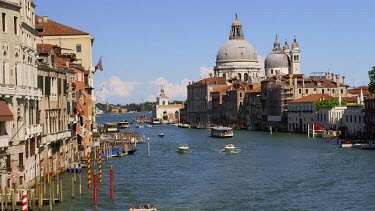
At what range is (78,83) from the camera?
35719 mm

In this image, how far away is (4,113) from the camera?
2034 centimetres

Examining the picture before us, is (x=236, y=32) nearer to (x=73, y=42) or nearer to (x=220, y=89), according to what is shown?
(x=220, y=89)

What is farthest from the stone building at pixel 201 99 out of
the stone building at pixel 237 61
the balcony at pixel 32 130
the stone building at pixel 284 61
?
the balcony at pixel 32 130

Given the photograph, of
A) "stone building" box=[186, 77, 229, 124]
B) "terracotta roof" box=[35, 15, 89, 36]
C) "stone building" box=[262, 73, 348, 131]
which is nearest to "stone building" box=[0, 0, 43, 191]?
"terracotta roof" box=[35, 15, 89, 36]

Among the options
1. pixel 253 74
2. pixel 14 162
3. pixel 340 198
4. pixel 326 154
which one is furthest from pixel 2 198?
pixel 253 74

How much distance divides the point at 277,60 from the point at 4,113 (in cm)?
10186

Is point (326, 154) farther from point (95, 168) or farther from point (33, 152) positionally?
point (33, 152)

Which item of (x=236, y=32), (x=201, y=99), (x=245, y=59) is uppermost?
(x=236, y=32)

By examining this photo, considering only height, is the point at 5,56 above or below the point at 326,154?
above

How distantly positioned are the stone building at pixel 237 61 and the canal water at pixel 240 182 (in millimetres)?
81308

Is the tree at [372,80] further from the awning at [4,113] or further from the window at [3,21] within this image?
the awning at [4,113]

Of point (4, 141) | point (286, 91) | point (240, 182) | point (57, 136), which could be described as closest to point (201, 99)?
point (286, 91)

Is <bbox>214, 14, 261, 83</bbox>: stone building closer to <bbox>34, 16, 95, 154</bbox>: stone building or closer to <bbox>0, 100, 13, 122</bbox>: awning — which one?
<bbox>34, 16, 95, 154</bbox>: stone building

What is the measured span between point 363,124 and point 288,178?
27.0m
